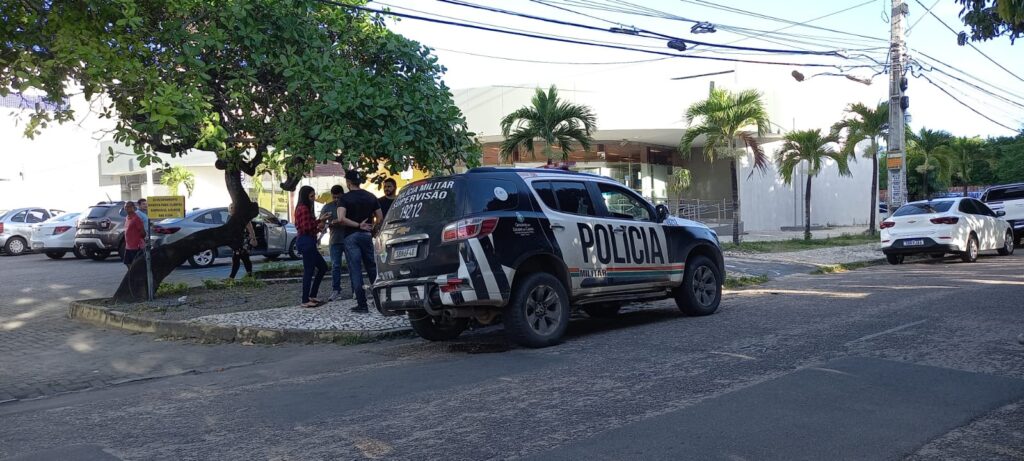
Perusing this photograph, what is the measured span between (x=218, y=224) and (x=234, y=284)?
6302 millimetres

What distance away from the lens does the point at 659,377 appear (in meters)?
Answer: 6.77

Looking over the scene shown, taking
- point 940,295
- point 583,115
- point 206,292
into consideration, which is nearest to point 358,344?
point 206,292

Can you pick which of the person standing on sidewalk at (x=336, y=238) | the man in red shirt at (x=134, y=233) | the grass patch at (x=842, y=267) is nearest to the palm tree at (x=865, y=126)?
the grass patch at (x=842, y=267)

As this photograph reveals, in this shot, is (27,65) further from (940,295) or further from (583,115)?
(583,115)

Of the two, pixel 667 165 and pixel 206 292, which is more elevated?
pixel 667 165

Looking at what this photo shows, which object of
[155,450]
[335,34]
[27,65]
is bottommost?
[155,450]

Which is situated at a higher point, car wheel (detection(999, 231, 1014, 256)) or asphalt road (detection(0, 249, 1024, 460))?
car wheel (detection(999, 231, 1014, 256))

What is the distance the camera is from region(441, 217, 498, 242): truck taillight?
Result: 812cm

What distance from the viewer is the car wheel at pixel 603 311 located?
424 inches

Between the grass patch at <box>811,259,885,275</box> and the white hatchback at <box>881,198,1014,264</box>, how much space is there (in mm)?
456

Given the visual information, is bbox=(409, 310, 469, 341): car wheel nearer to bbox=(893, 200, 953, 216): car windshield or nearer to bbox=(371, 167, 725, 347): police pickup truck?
bbox=(371, 167, 725, 347): police pickup truck

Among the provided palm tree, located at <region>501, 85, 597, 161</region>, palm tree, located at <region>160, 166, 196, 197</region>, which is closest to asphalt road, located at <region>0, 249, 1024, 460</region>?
palm tree, located at <region>501, 85, 597, 161</region>

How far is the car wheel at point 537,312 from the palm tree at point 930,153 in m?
32.1

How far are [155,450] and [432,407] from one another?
184 cm
